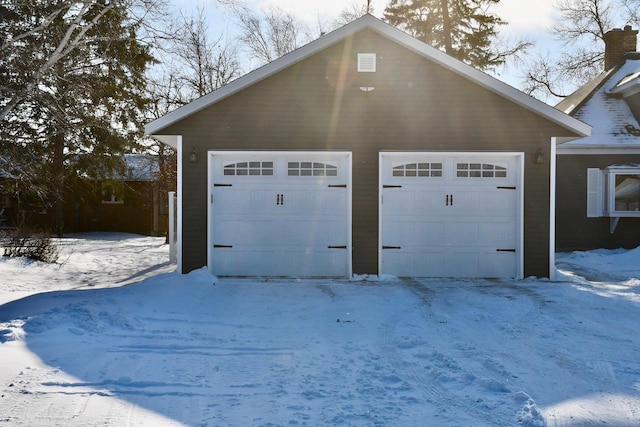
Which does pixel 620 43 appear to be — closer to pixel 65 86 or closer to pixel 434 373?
pixel 65 86

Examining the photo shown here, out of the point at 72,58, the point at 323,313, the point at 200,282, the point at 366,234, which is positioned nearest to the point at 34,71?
the point at 72,58

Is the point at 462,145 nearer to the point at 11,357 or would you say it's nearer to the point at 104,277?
the point at 104,277

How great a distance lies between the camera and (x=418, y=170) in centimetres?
1030

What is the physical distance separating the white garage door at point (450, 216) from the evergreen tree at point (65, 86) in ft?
23.0

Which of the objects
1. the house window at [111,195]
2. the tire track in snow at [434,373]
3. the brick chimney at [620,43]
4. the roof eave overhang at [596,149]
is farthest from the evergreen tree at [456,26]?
the tire track in snow at [434,373]

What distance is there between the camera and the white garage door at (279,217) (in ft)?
33.3

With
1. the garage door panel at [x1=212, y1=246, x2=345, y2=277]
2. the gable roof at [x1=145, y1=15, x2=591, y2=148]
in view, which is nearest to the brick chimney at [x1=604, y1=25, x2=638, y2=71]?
the gable roof at [x1=145, y1=15, x2=591, y2=148]

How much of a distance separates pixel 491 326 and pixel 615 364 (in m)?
1.59

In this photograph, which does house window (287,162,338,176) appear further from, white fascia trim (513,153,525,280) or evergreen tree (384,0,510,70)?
evergreen tree (384,0,510,70)

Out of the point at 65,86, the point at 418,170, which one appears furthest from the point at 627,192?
the point at 65,86

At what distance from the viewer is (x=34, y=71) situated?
1112cm

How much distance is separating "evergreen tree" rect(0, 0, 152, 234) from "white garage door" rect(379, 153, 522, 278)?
701cm

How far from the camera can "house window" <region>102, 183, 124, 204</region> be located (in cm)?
2311

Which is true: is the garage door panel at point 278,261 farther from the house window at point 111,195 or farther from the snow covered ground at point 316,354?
the house window at point 111,195
